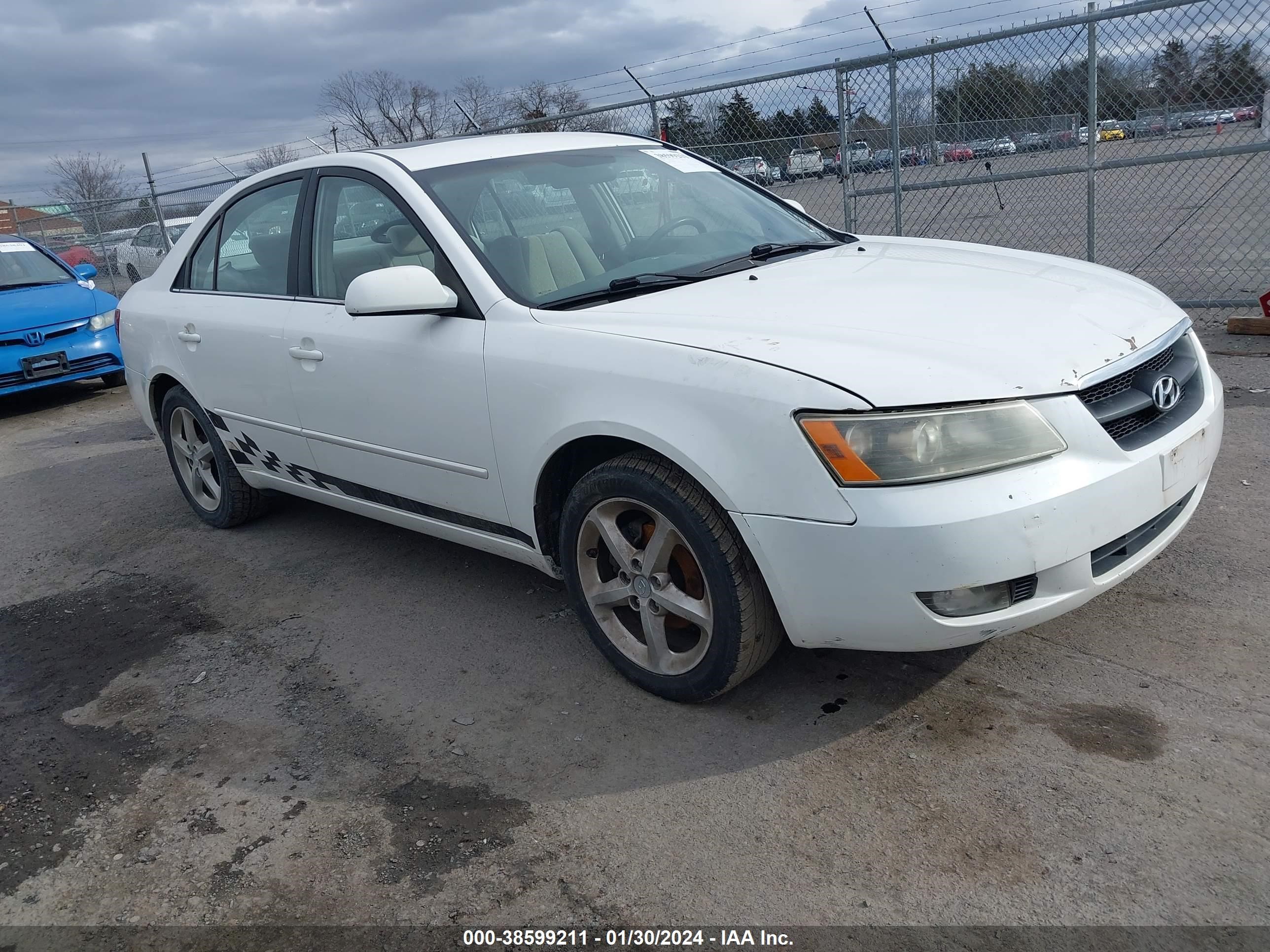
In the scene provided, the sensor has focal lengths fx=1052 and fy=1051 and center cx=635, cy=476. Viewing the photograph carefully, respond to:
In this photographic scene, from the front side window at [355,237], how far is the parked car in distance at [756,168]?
19.7ft

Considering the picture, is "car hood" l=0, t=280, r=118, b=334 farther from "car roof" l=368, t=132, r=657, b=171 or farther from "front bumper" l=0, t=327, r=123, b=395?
"car roof" l=368, t=132, r=657, b=171

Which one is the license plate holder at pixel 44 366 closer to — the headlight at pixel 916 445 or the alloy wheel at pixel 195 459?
the alloy wheel at pixel 195 459

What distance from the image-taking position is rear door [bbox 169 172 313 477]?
4.32m

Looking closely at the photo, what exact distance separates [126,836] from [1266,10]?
7.69m

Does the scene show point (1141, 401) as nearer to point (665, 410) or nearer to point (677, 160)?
point (665, 410)

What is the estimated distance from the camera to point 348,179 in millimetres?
4070

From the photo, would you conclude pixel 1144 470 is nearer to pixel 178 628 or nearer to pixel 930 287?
pixel 930 287

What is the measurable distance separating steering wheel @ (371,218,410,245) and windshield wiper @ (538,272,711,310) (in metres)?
0.76

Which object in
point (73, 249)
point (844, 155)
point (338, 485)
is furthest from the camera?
point (73, 249)

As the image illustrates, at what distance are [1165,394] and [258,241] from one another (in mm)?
3616

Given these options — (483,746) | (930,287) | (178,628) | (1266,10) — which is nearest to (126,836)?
(483,746)

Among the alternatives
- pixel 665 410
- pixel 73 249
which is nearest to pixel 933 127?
pixel 665 410

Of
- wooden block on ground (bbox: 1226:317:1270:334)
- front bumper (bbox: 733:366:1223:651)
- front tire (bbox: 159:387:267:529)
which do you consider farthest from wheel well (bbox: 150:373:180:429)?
wooden block on ground (bbox: 1226:317:1270:334)

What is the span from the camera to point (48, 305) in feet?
31.1
